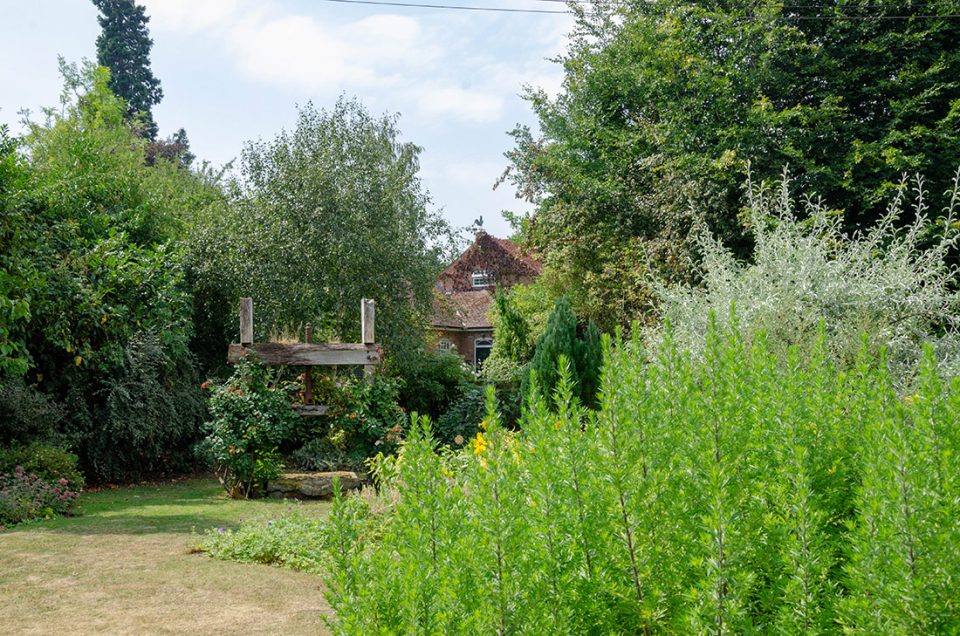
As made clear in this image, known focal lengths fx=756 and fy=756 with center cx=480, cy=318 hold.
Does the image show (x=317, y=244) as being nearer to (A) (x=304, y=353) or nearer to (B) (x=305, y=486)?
(A) (x=304, y=353)

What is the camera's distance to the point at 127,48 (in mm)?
34250

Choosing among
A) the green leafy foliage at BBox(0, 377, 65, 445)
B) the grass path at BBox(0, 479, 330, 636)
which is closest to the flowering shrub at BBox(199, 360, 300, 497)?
the grass path at BBox(0, 479, 330, 636)

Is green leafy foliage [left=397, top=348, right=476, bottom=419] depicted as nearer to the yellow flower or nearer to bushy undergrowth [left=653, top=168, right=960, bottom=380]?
bushy undergrowth [left=653, top=168, right=960, bottom=380]

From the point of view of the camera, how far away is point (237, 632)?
4293 mm

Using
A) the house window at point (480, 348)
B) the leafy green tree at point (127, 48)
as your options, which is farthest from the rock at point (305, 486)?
the leafy green tree at point (127, 48)

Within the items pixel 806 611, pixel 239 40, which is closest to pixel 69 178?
pixel 239 40

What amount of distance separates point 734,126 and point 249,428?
10000 millimetres

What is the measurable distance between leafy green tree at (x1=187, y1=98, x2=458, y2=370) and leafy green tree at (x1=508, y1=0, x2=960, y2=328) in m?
3.73

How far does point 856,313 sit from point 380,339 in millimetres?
8527

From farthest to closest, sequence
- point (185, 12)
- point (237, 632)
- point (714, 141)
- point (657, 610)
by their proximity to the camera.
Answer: point (714, 141)
point (185, 12)
point (237, 632)
point (657, 610)

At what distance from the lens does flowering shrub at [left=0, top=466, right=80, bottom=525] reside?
7703 millimetres

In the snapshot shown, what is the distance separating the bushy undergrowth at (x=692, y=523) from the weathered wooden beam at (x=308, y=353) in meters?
8.31

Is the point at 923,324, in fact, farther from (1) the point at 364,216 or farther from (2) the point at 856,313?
(1) the point at 364,216

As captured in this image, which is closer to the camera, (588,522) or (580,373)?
(588,522)
